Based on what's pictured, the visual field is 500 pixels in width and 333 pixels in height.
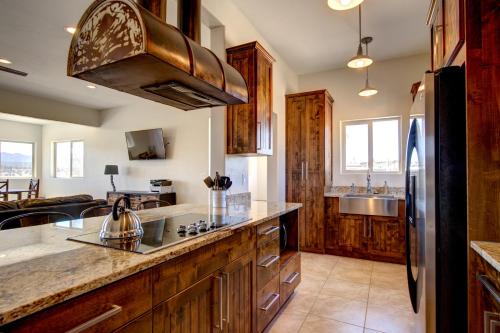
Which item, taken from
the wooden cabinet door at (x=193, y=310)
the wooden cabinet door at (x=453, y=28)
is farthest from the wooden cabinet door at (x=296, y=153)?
the wooden cabinet door at (x=193, y=310)

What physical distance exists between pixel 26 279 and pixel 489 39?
202 cm

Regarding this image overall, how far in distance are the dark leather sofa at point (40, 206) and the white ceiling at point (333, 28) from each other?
3.14m

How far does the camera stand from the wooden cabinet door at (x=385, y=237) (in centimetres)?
356

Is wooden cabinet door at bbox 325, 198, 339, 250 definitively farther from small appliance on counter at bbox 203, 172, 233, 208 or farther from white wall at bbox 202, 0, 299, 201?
small appliance on counter at bbox 203, 172, 233, 208

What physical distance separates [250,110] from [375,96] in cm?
266

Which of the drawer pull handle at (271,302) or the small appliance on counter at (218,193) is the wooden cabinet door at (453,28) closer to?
the small appliance on counter at (218,193)

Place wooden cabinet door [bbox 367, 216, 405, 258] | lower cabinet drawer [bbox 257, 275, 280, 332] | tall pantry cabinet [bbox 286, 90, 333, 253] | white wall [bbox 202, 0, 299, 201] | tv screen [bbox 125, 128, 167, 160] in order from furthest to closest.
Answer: tv screen [bbox 125, 128, 167, 160], tall pantry cabinet [bbox 286, 90, 333, 253], wooden cabinet door [bbox 367, 216, 405, 258], white wall [bbox 202, 0, 299, 201], lower cabinet drawer [bbox 257, 275, 280, 332]

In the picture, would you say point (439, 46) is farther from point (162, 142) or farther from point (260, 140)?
point (162, 142)

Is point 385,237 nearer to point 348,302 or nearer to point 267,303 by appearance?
point 348,302

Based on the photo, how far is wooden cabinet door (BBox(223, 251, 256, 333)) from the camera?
1512 mm

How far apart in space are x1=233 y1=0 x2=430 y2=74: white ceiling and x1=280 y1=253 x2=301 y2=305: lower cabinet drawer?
2740 mm

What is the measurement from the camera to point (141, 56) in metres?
1.14

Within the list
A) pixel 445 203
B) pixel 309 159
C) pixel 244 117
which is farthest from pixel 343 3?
pixel 309 159

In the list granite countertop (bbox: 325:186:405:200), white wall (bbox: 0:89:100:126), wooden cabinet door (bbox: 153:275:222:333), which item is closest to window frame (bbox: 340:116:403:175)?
granite countertop (bbox: 325:186:405:200)
